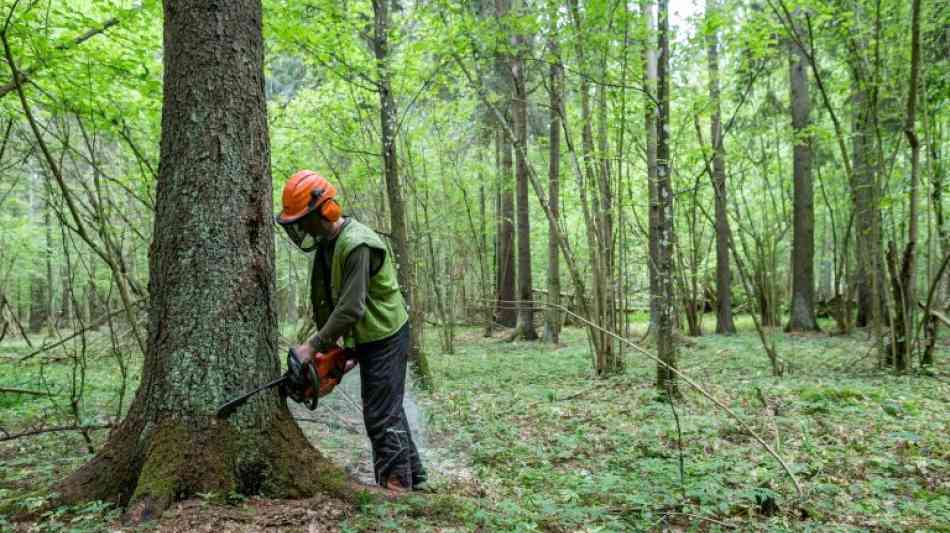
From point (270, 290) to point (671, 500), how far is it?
107 inches

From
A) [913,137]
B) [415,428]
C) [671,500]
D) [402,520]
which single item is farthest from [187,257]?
[913,137]

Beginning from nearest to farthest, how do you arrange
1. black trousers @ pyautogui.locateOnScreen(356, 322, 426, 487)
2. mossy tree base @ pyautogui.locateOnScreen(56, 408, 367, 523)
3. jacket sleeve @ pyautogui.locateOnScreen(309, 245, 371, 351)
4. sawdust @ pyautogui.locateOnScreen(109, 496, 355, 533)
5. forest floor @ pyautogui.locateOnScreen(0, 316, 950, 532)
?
sawdust @ pyautogui.locateOnScreen(109, 496, 355, 533)
mossy tree base @ pyautogui.locateOnScreen(56, 408, 367, 523)
forest floor @ pyautogui.locateOnScreen(0, 316, 950, 532)
jacket sleeve @ pyautogui.locateOnScreen(309, 245, 371, 351)
black trousers @ pyautogui.locateOnScreen(356, 322, 426, 487)

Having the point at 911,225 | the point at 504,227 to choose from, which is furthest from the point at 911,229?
the point at 504,227

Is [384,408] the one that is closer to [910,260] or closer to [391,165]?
[391,165]

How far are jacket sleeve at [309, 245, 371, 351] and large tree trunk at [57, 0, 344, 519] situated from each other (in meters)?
0.32

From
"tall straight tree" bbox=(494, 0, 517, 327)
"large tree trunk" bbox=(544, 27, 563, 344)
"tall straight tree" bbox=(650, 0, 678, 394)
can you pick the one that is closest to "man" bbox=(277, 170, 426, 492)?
"tall straight tree" bbox=(650, 0, 678, 394)

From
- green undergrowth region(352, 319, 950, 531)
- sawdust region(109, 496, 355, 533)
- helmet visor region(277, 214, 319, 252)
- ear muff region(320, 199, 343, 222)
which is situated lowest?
green undergrowth region(352, 319, 950, 531)

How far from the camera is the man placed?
3.27 m

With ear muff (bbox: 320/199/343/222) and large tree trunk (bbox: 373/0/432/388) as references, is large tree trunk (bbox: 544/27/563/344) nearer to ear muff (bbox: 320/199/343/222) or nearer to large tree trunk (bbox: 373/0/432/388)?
large tree trunk (bbox: 373/0/432/388)

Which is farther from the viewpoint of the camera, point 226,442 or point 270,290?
point 270,290

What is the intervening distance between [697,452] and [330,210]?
11.0ft

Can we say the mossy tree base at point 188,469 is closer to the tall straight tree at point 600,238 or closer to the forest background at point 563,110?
the forest background at point 563,110

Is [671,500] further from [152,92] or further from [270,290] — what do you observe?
[152,92]

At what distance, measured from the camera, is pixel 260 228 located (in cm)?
309
